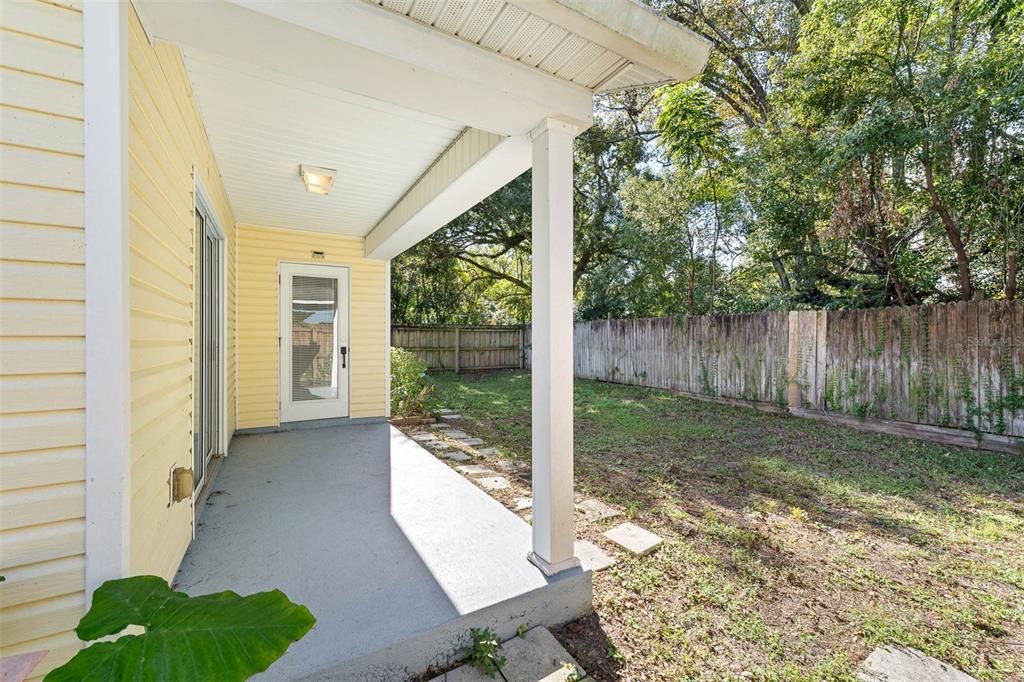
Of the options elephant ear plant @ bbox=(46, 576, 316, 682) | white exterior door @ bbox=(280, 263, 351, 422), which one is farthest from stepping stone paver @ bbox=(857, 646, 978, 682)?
white exterior door @ bbox=(280, 263, 351, 422)

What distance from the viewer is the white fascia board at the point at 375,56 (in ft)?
4.53

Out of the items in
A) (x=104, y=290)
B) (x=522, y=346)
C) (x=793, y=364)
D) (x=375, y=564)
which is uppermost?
(x=104, y=290)

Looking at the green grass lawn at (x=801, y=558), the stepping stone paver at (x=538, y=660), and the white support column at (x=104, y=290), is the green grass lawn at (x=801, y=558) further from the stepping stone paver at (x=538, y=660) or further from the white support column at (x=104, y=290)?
the white support column at (x=104, y=290)

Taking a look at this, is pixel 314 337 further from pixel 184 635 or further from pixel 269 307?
pixel 184 635

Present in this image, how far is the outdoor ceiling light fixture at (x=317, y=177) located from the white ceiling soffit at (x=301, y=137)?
0.20ft

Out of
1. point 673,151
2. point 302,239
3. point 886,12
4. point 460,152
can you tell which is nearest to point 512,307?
point 673,151

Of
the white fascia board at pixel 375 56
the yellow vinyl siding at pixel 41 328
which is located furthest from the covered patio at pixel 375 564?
the white fascia board at pixel 375 56

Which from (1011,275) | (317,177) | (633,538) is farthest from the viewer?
(1011,275)

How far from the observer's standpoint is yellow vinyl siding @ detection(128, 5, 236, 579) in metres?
1.40

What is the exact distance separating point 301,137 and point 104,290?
181 centimetres

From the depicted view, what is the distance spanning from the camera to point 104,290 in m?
1.20

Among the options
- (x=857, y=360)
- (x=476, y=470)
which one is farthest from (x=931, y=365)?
(x=476, y=470)

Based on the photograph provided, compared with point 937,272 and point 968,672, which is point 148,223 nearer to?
point 968,672

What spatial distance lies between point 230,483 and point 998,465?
6298 millimetres
